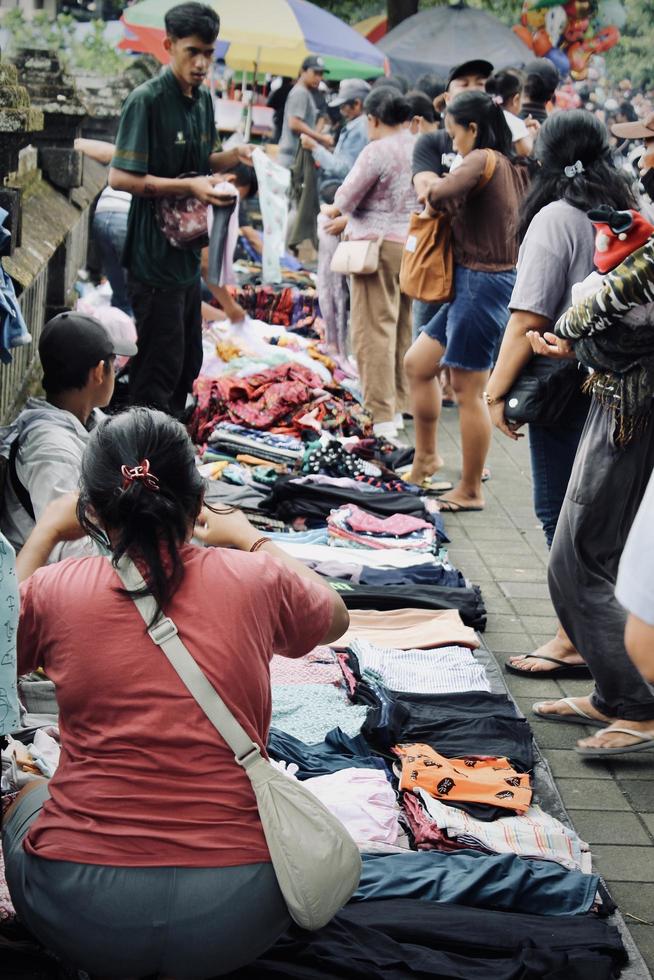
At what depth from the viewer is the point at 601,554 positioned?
14.6 ft

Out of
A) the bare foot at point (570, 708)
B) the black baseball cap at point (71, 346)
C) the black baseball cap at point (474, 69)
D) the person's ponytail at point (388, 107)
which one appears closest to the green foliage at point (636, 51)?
the person's ponytail at point (388, 107)

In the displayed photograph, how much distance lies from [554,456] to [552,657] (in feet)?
2.82

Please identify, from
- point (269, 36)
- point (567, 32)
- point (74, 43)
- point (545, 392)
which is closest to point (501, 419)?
point (545, 392)

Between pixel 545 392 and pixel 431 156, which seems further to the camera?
pixel 431 156

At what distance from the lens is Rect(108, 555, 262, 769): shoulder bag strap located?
2.54m

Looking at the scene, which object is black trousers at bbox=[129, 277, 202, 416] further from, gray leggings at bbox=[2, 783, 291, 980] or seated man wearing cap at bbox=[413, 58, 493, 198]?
gray leggings at bbox=[2, 783, 291, 980]

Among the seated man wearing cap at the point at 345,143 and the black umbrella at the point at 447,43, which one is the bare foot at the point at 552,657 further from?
the black umbrella at the point at 447,43

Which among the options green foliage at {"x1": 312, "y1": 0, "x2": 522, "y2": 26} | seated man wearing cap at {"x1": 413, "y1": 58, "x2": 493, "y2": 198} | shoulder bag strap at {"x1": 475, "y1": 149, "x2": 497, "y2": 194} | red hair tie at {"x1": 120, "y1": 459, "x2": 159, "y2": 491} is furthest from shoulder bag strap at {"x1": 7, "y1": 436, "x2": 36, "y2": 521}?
green foliage at {"x1": 312, "y1": 0, "x2": 522, "y2": 26}

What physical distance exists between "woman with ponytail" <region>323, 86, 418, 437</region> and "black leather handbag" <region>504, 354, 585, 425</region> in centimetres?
377

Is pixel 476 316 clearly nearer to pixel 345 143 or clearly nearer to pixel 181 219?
pixel 181 219

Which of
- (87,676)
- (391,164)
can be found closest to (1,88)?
(87,676)

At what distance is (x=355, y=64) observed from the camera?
645 inches

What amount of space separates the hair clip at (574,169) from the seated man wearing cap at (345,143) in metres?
6.83

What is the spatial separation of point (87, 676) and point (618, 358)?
2.21 m
